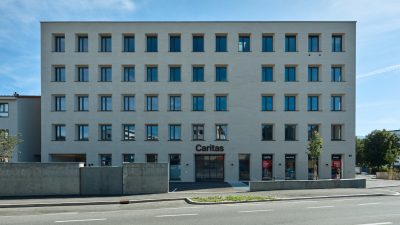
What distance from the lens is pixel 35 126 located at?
37812 millimetres

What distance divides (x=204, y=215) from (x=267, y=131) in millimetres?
23428

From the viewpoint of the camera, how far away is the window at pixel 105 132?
35656 millimetres

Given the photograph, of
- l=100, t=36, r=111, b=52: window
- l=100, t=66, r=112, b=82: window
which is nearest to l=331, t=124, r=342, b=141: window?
l=100, t=66, r=112, b=82: window

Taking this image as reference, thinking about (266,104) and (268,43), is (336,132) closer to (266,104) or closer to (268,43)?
(266,104)

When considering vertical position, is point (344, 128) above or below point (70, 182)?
above

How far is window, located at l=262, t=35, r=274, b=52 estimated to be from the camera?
36.4 metres

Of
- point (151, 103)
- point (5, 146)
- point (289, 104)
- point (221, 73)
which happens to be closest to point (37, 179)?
point (5, 146)

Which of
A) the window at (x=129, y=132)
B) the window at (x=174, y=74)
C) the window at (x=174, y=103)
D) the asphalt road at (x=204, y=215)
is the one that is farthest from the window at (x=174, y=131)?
the asphalt road at (x=204, y=215)

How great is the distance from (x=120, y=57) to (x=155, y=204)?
22.2 m

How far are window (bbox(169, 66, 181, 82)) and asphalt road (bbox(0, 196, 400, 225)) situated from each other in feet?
66.3

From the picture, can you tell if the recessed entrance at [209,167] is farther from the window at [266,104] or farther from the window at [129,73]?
the window at [129,73]

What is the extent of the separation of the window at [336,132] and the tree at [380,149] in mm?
20941

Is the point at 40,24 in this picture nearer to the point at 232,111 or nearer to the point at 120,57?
the point at 120,57

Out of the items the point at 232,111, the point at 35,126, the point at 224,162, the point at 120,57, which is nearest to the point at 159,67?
the point at 120,57
